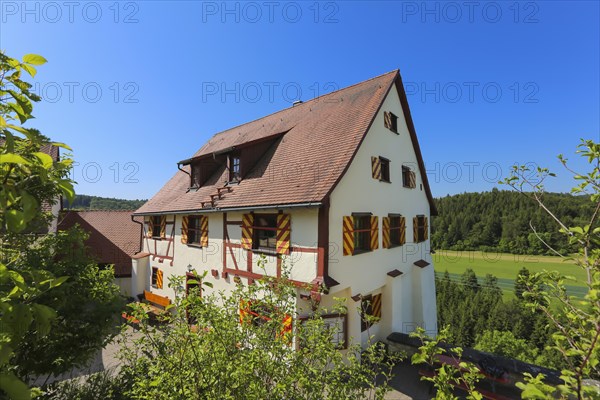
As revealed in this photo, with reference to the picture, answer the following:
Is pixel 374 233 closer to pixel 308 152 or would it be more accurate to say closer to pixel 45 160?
pixel 308 152

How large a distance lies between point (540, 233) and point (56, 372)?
20.2 feet

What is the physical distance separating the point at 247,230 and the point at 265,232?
2.17 ft

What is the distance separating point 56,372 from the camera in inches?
158

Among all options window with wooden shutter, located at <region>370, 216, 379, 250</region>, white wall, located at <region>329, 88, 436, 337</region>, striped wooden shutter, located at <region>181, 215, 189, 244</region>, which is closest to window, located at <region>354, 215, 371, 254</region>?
window with wooden shutter, located at <region>370, 216, 379, 250</region>

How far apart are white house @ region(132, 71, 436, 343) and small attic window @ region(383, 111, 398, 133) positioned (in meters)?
0.05

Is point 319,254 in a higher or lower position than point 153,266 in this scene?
higher

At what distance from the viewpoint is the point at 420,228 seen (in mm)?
13078

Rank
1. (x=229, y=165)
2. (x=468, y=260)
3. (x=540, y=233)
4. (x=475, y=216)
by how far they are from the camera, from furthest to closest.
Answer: (x=468, y=260) < (x=475, y=216) < (x=229, y=165) < (x=540, y=233)

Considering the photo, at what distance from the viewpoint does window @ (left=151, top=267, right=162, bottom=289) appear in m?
14.0

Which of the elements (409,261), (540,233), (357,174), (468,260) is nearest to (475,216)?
(468,260)

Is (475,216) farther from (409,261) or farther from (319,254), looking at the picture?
(319,254)

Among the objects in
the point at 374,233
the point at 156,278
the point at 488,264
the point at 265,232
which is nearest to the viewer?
the point at 265,232

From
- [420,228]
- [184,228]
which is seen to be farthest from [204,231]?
[420,228]

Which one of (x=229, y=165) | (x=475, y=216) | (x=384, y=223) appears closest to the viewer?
(x=384, y=223)
